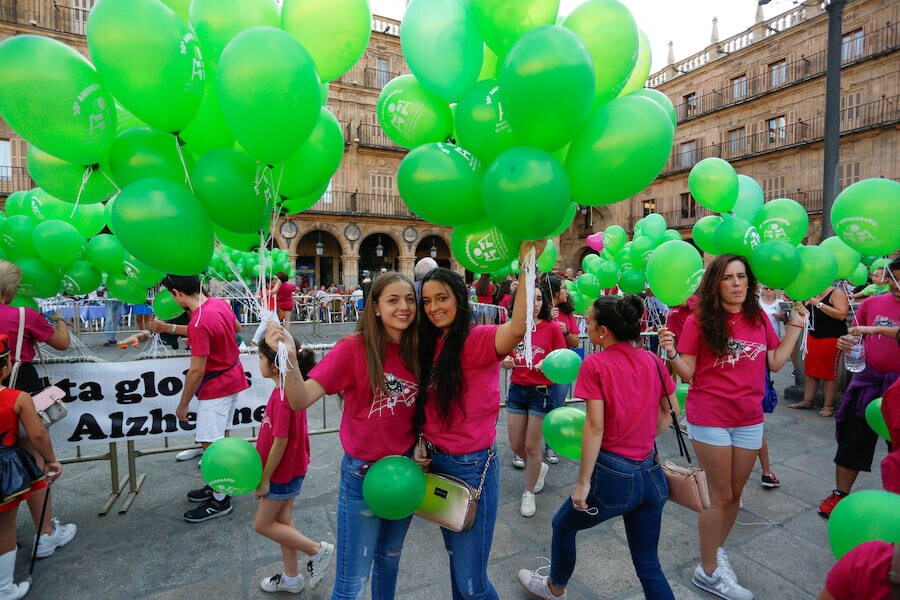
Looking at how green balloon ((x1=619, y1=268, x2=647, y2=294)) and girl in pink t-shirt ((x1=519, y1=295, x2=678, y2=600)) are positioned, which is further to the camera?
green balloon ((x1=619, y1=268, x2=647, y2=294))

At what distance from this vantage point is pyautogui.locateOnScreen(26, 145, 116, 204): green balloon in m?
2.30

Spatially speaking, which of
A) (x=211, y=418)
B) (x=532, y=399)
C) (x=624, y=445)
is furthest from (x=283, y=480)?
(x=532, y=399)

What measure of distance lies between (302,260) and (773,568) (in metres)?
23.7

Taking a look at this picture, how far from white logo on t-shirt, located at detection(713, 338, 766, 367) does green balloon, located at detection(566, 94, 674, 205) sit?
3.99ft

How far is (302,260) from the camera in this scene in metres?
24.1

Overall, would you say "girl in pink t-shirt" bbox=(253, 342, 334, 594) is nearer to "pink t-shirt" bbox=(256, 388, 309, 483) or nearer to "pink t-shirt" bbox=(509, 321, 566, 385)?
"pink t-shirt" bbox=(256, 388, 309, 483)

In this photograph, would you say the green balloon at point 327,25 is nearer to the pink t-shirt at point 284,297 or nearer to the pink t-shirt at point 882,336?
the pink t-shirt at point 882,336

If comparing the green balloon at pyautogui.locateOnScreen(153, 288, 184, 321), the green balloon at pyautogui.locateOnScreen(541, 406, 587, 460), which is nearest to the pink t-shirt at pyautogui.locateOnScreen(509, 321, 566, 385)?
the green balloon at pyautogui.locateOnScreen(541, 406, 587, 460)

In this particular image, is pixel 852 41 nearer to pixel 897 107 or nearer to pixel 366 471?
pixel 897 107

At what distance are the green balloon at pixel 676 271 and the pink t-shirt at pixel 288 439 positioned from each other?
226cm

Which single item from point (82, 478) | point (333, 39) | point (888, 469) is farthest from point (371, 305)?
point (82, 478)

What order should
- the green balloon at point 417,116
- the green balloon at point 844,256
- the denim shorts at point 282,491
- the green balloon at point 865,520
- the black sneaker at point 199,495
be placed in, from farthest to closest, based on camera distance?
the black sneaker at point 199,495 < the green balloon at point 844,256 < the denim shorts at point 282,491 < the green balloon at point 417,116 < the green balloon at point 865,520

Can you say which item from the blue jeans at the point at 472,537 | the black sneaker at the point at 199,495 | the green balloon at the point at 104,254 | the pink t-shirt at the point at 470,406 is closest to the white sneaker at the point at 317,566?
the blue jeans at the point at 472,537

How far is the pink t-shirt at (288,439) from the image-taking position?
230cm
